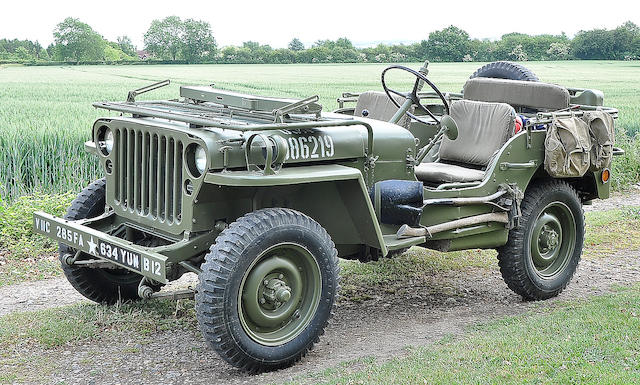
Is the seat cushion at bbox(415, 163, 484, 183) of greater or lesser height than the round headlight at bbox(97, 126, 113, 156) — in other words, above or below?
below

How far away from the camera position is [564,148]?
21.9 feet

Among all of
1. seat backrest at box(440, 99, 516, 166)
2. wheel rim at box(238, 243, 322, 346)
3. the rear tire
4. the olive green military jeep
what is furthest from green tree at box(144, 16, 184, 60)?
wheel rim at box(238, 243, 322, 346)

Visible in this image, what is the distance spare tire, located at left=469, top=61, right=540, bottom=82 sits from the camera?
8.34 m

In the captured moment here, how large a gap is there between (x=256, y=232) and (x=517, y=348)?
1.86 meters

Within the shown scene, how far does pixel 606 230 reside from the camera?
9883 mm

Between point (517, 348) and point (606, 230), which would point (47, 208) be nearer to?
point (517, 348)

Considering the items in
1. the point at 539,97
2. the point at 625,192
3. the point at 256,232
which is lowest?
the point at 625,192

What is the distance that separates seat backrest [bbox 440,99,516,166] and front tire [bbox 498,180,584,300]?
19.3 inches

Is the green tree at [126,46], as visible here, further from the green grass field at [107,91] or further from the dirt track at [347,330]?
the dirt track at [347,330]

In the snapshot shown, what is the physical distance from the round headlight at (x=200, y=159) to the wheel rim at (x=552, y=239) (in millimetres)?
2996

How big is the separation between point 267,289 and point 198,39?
67.5ft

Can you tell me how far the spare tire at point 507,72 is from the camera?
8344mm

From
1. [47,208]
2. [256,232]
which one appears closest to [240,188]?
[256,232]

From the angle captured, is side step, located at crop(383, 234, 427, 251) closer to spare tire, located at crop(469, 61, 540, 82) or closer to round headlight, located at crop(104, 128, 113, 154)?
round headlight, located at crop(104, 128, 113, 154)
